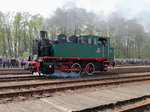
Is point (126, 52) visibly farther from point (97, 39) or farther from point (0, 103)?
point (0, 103)

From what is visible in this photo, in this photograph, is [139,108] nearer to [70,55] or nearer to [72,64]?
[70,55]

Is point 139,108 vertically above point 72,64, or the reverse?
point 72,64

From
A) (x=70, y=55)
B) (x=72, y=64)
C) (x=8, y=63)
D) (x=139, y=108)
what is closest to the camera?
(x=139, y=108)

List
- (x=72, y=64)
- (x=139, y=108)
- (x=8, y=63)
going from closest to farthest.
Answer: (x=139, y=108) < (x=72, y=64) < (x=8, y=63)

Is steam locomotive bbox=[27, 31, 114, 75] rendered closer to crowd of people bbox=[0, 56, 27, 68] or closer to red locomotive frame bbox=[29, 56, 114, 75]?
red locomotive frame bbox=[29, 56, 114, 75]

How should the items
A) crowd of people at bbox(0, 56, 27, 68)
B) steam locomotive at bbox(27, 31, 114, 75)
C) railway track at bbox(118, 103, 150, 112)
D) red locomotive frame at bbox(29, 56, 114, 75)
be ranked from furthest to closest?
crowd of people at bbox(0, 56, 27, 68), steam locomotive at bbox(27, 31, 114, 75), red locomotive frame at bbox(29, 56, 114, 75), railway track at bbox(118, 103, 150, 112)

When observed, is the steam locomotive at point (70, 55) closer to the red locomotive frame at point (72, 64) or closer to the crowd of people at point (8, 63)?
the red locomotive frame at point (72, 64)

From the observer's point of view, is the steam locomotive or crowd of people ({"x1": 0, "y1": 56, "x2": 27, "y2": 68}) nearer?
the steam locomotive

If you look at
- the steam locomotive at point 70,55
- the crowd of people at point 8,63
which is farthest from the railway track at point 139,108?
the crowd of people at point 8,63

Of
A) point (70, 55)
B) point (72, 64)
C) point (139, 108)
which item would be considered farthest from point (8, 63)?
point (139, 108)

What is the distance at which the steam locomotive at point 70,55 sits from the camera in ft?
43.7

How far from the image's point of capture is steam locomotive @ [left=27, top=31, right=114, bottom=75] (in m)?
13.3

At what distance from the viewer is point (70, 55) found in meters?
14.3

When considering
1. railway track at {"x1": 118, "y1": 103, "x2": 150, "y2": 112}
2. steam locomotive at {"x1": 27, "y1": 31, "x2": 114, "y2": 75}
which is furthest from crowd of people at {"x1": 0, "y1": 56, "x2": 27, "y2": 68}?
railway track at {"x1": 118, "y1": 103, "x2": 150, "y2": 112}
